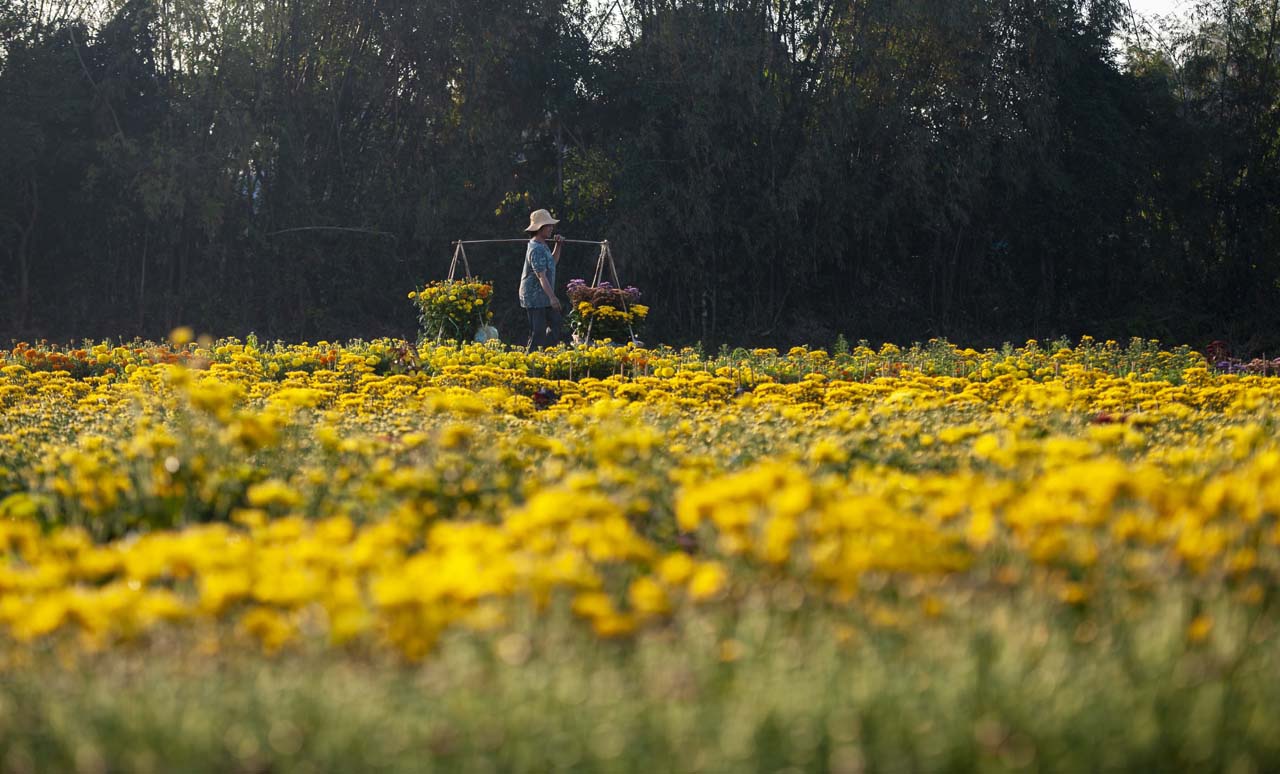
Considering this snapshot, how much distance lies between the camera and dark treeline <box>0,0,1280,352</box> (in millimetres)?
18312

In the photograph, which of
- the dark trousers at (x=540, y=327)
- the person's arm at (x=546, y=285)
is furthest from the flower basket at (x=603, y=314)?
the person's arm at (x=546, y=285)

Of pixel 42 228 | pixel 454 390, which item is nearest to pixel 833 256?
pixel 42 228

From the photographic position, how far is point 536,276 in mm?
11703

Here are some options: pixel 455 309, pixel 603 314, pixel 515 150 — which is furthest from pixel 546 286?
pixel 515 150

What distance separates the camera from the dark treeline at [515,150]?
1831cm

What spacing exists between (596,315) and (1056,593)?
9.70 metres

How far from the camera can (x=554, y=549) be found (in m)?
2.58

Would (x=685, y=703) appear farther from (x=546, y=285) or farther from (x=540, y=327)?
(x=540, y=327)

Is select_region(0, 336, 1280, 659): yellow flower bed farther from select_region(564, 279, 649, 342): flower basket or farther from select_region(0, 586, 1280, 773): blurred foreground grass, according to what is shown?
select_region(564, 279, 649, 342): flower basket

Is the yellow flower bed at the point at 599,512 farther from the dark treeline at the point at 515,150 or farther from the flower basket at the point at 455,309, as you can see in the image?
the dark treeline at the point at 515,150

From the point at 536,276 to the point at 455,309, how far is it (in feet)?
4.54

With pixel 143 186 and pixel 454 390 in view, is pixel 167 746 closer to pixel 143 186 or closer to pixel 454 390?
pixel 454 390

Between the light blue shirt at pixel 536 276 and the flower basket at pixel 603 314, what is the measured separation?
1.69 feet

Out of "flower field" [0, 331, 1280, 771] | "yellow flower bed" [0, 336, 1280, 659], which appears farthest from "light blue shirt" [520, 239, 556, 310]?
"flower field" [0, 331, 1280, 771]
